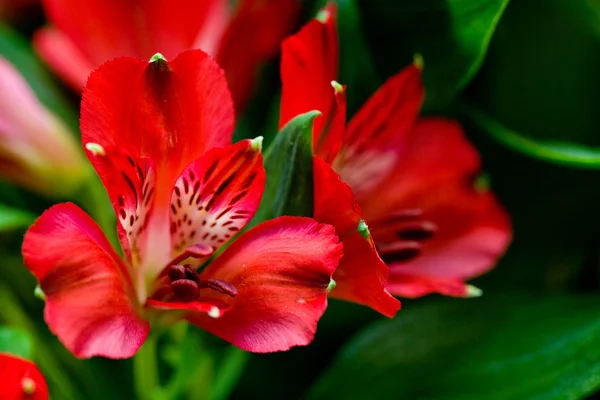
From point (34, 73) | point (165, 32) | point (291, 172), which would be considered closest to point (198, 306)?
point (291, 172)

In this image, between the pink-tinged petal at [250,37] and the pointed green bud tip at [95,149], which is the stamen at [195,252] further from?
the pink-tinged petal at [250,37]

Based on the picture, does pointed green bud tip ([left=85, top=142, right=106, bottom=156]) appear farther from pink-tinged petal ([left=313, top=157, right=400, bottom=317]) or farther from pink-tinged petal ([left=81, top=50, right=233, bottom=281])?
pink-tinged petal ([left=313, top=157, right=400, bottom=317])

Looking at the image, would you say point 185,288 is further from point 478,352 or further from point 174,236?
point 478,352

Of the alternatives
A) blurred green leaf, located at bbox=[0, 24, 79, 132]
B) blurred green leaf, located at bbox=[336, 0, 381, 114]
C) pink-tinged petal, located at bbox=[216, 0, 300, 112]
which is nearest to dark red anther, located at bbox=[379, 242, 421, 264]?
blurred green leaf, located at bbox=[336, 0, 381, 114]

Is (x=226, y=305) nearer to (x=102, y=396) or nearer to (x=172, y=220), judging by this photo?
(x=172, y=220)

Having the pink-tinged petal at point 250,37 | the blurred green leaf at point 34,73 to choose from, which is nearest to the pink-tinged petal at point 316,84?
the pink-tinged petal at point 250,37
